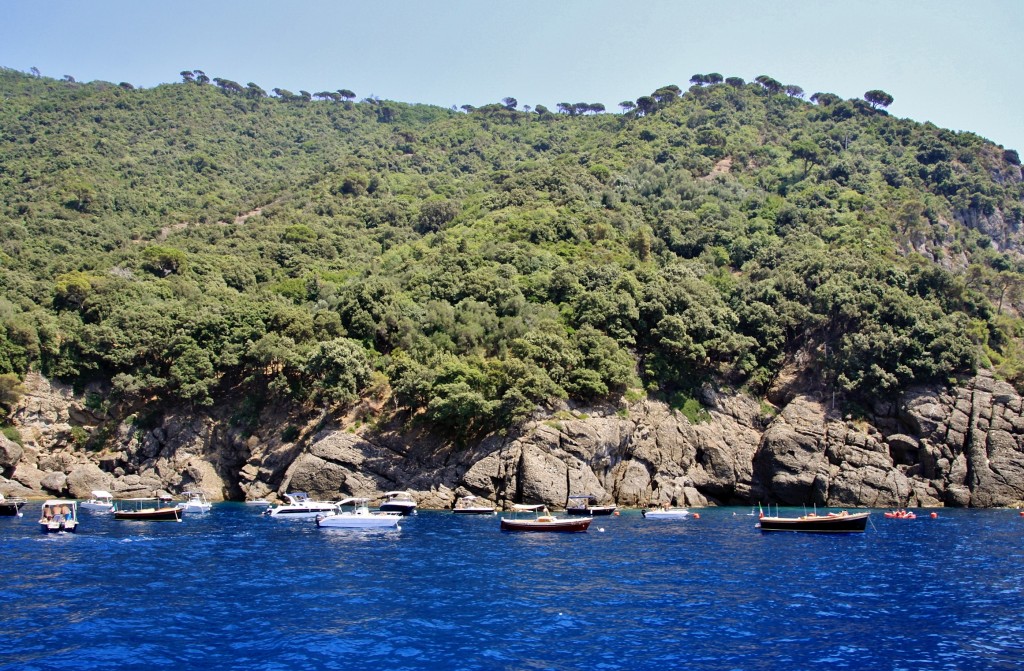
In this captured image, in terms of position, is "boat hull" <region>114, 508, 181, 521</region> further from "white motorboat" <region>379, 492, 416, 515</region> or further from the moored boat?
the moored boat

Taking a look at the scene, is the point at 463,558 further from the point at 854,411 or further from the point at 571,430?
the point at 854,411

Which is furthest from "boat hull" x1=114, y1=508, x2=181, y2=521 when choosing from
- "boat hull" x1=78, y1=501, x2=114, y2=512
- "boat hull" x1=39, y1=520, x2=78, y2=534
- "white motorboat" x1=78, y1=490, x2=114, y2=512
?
"boat hull" x1=39, y1=520, x2=78, y2=534

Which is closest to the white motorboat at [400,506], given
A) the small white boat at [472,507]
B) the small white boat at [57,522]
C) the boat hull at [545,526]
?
the small white boat at [472,507]

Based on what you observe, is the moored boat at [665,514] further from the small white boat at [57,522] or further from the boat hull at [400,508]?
the small white boat at [57,522]

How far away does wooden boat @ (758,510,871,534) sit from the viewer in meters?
56.0

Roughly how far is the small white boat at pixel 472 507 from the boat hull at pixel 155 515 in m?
24.5

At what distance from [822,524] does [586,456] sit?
24.2m

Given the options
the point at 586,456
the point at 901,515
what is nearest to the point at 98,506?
the point at 586,456

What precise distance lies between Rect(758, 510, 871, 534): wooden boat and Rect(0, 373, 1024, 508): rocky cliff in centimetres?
1974

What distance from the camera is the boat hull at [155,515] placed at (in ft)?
208

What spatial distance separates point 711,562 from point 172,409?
Answer: 6753cm

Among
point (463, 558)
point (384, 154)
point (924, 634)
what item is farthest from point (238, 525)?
point (384, 154)

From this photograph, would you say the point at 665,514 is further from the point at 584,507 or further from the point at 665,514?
the point at 584,507

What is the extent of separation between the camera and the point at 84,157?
152875 mm
